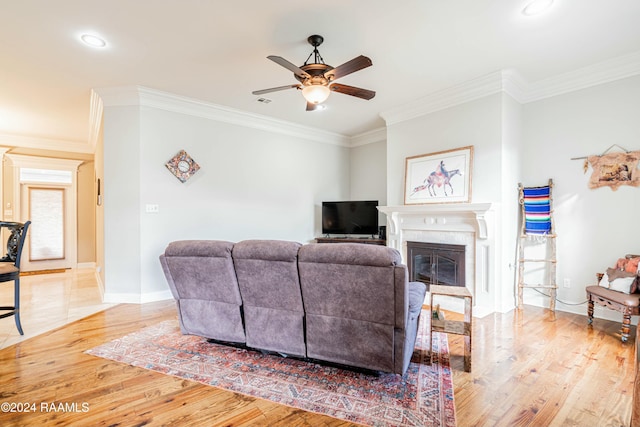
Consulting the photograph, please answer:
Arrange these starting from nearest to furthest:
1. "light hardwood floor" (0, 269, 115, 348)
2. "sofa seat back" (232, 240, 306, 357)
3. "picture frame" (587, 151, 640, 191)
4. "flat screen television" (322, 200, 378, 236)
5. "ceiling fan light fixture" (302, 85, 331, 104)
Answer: "sofa seat back" (232, 240, 306, 357), "ceiling fan light fixture" (302, 85, 331, 104), "light hardwood floor" (0, 269, 115, 348), "picture frame" (587, 151, 640, 191), "flat screen television" (322, 200, 378, 236)

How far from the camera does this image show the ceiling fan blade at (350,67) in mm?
2438

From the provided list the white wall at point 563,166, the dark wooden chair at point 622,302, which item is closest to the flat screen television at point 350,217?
the white wall at point 563,166

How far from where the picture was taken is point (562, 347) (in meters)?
2.67

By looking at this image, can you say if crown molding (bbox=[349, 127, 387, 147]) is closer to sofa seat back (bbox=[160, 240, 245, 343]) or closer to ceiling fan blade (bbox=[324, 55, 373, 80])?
ceiling fan blade (bbox=[324, 55, 373, 80])

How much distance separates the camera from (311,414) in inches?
69.0

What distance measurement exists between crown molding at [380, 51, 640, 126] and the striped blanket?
119 centimetres

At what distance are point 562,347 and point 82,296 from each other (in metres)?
5.79

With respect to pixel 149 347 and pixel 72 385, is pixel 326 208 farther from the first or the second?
pixel 72 385

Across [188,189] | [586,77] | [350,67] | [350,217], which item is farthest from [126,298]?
[586,77]

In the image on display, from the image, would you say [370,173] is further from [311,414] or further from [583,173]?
[311,414]

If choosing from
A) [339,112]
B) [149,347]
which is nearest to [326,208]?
[339,112]

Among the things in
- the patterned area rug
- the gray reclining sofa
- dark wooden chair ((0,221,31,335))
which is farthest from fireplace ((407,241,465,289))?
dark wooden chair ((0,221,31,335))

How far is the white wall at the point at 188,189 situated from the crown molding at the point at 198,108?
3.0 inches

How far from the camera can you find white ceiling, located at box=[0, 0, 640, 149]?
2.48 metres
